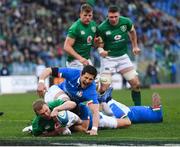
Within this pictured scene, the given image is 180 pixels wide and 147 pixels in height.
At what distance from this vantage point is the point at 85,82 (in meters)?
10.7

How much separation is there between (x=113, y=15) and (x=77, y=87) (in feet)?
11.8

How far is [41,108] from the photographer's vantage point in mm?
10031

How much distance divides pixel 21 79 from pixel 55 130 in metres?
20.4

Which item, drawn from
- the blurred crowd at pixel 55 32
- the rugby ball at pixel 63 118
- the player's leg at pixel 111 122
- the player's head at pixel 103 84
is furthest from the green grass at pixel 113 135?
the blurred crowd at pixel 55 32

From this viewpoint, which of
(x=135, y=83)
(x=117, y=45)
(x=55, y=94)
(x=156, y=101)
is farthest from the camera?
(x=135, y=83)

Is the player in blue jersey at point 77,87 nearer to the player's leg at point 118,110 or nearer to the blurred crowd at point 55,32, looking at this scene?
the player's leg at point 118,110

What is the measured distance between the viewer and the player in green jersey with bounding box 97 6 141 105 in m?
14.6

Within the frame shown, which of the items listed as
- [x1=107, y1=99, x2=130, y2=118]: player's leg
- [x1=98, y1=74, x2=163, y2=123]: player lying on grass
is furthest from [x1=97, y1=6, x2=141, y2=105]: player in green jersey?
[x1=107, y1=99, x2=130, y2=118]: player's leg

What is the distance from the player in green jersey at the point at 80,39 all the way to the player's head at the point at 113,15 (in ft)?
1.63

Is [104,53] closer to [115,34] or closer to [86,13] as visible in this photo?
[115,34]

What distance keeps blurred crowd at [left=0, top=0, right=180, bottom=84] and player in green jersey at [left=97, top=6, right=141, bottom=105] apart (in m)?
15.8

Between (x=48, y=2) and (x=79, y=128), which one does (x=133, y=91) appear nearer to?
(x=79, y=128)

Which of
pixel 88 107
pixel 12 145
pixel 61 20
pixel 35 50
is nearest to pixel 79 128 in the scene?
pixel 88 107

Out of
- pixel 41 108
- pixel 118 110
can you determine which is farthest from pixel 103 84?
pixel 41 108
